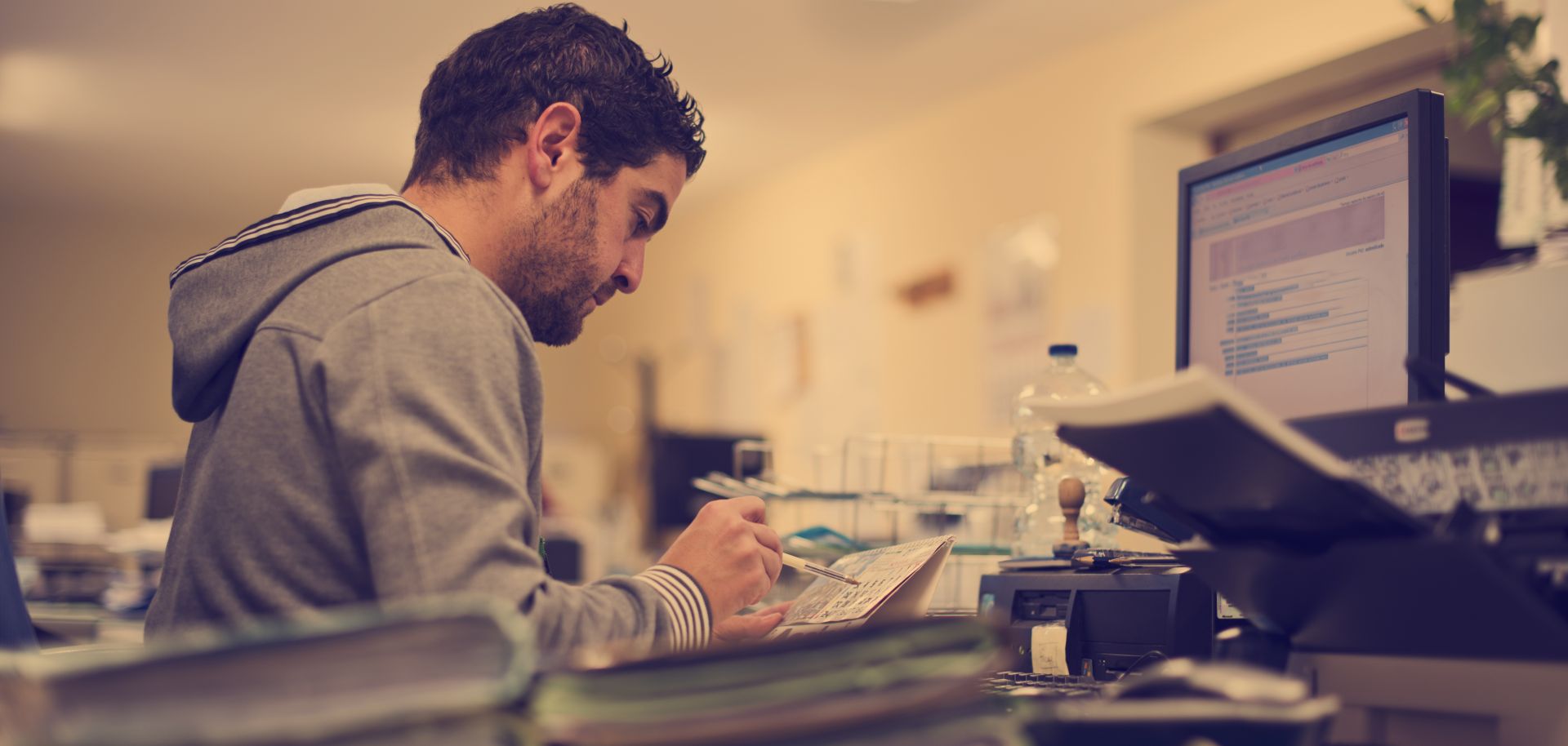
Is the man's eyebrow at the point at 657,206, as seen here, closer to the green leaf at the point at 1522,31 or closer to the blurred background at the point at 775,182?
the green leaf at the point at 1522,31

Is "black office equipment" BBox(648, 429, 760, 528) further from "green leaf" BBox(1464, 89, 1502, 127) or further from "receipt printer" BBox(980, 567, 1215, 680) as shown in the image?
"receipt printer" BBox(980, 567, 1215, 680)

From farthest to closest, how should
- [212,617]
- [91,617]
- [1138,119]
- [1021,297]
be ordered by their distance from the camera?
[1021,297] → [1138,119] → [91,617] → [212,617]

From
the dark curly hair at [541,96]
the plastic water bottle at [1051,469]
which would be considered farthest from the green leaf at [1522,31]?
the dark curly hair at [541,96]

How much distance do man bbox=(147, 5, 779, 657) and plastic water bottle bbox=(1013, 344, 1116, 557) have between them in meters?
0.52

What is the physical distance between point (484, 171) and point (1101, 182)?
10.8 ft

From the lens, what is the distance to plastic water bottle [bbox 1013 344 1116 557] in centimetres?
153

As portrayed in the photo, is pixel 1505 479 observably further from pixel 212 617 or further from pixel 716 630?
pixel 212 617

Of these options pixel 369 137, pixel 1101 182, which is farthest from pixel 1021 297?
pixel 369 137

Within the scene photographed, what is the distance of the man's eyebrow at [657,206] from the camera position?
133 centimetres

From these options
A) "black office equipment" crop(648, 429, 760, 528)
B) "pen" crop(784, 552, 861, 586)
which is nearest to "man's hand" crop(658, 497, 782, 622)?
"pen" crop(784, 552, 861, 586)

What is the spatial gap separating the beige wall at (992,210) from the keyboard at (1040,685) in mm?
2508

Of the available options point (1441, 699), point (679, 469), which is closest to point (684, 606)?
point (1441, 699)

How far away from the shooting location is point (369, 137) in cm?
548

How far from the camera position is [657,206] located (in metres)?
1.34
